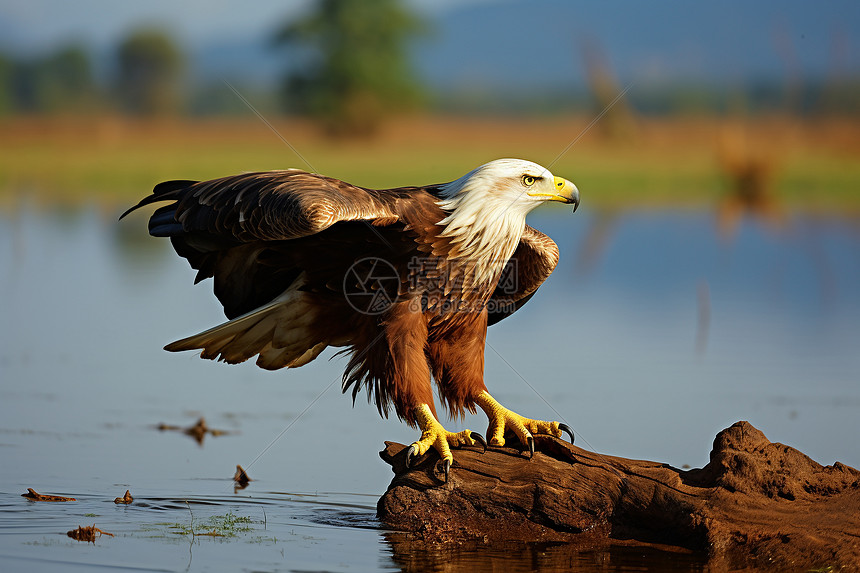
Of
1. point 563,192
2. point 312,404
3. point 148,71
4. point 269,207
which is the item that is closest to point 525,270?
point 563,192

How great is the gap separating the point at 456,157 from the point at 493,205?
29841 mm

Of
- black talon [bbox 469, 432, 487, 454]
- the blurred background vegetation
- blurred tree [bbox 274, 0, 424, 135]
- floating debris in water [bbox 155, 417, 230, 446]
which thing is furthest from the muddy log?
blurred tree [bbox 274, 0, 424, 135]

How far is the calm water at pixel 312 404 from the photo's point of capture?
6223 mm

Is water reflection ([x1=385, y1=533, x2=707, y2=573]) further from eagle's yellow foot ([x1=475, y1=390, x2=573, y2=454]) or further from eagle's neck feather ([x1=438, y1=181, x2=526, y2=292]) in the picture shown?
eagle's neck feather ([x1=438, y1=181, x2=526, y2=292])

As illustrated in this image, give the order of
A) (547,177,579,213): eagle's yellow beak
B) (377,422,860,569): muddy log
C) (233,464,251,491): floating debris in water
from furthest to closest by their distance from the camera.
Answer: (233,464,251,491): floating debris in water
(547,177,579,213): eagle's yellow beak
(377,422,860,569): muddy log

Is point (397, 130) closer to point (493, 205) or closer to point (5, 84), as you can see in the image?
point (5, 84)

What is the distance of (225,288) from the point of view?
7520mm

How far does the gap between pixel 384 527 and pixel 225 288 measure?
73.3 inches

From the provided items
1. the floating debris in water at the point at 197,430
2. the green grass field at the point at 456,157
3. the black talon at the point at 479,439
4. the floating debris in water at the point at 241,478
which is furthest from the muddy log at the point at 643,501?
the green grass field at the point at 456,157

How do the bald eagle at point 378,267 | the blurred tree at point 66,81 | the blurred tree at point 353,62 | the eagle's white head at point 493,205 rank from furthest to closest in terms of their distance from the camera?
the blurred tree at point 66,81, the blurred tree at point 353,62, the eagle's white head at point 493,205, the bald eagle at point 378,267

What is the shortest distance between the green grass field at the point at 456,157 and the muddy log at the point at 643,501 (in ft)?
72.4

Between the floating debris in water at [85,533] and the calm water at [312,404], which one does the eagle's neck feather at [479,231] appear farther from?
the floating debris in water at [85,533]

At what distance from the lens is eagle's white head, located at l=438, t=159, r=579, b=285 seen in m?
6.95

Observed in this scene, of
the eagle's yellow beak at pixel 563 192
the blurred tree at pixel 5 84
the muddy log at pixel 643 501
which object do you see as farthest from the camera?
A: the blurred tree at pixel 5 84
